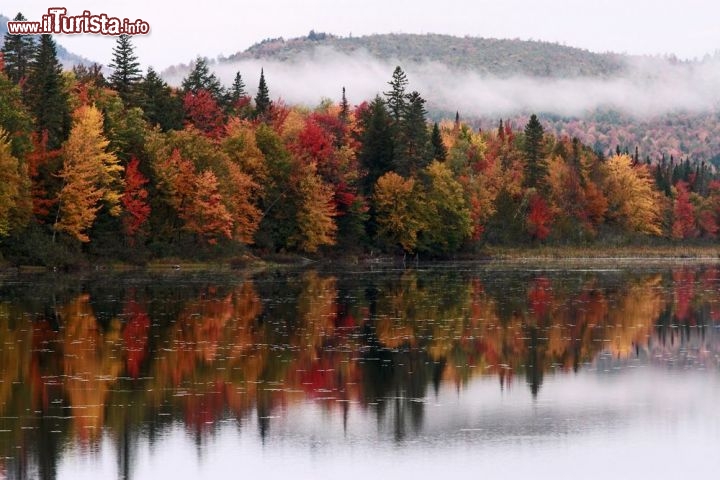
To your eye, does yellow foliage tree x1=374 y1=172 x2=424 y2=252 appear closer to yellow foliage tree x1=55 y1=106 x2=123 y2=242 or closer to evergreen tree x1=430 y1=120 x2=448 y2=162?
evergreen tree x1=430 y1=120 x2=448 y2=162

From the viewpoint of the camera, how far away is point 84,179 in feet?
277

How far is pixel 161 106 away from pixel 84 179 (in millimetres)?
31696

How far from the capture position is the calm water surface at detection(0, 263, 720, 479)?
2350cm

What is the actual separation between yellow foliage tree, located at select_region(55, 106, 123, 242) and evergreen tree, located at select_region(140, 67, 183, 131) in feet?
88.8

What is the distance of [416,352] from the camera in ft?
126

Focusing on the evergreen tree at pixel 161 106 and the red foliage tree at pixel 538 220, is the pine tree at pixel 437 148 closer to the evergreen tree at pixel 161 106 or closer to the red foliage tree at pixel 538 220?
the red foliage tree at pixel 538 220

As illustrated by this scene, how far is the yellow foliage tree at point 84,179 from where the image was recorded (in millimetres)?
83312

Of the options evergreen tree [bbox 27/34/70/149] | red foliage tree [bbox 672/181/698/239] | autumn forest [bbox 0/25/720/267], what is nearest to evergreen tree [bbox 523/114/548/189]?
autumn forest [bbox 0/25/720/267]

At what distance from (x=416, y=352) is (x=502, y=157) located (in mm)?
120195

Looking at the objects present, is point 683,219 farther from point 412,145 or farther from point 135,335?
point 135,335

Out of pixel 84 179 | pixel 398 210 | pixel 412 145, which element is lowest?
pixel 398 210

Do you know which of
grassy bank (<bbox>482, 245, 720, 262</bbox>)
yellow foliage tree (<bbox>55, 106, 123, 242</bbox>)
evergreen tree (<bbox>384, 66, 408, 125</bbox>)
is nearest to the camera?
yellow foliage tree (<bbox>55, 106, 123, 242</bbox>)

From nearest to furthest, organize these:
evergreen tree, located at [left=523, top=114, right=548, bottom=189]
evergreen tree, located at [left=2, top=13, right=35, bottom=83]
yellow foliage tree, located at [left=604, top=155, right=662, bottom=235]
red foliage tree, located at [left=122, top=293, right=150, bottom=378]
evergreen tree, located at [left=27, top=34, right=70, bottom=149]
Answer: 1. red foliage tree, located at [left=122, top=293, right=150, bottom=378]
2. evergreen tree, located at [left=27, top=34, right=70, bottom=149]
3. evergreen tree, located at [left=2, top=13, right=35, bottom=83]
4. evergreen tree, located at [left=523, top=114, right=548, bottom=189]
5. yellow foliage tree, located at [left=604, top=155, right=662, bottom=235]

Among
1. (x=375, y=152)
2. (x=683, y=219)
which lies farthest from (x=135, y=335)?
(x=683, y=219)
